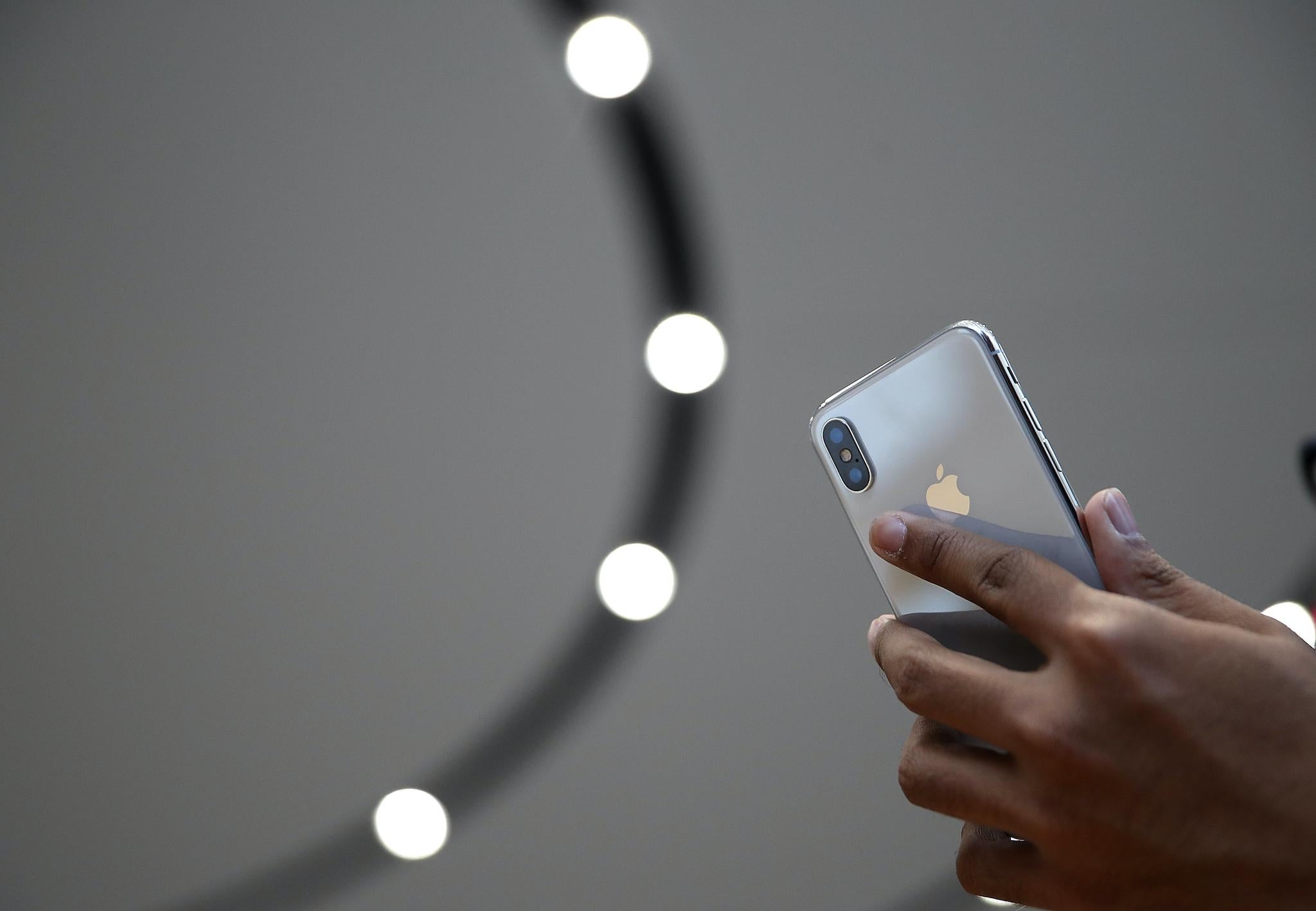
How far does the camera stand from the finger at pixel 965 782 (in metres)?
0.26

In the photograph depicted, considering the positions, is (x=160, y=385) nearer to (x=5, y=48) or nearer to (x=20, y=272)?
(x=20, y=272)

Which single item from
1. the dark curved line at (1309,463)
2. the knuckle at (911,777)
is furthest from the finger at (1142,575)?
the dark curved line at (1309,463)

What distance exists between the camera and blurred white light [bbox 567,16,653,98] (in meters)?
0.64

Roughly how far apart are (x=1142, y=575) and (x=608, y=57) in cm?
55

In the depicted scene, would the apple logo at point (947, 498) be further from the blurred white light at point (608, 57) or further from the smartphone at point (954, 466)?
the blurred white light at point (608, 57)

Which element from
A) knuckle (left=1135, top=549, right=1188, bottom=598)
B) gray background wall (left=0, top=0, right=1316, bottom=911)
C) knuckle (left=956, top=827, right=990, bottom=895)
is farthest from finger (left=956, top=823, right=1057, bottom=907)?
gray background wall (left=0, top=0, right=1316, bottom=911)

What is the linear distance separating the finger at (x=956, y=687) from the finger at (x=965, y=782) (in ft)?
0.04

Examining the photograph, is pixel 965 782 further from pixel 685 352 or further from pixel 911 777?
pixel 685 352

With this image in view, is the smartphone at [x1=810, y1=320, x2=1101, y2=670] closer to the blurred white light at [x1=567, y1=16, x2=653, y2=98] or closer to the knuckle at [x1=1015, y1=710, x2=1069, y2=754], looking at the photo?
the knuckle at [x1=1015, y1=710, x2=1069, y2=754]

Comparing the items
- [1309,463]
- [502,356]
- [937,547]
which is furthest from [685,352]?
[1309,463]

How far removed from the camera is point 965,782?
0.88 ft

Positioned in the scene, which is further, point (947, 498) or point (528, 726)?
point (528, 726)

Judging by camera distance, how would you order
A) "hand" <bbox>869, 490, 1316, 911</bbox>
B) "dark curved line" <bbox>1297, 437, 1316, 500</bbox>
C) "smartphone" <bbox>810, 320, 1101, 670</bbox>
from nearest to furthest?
"hand" <bbox>869, 490, 1316, 911</bbox>
"smartphone" <bbox>810, 320, 1101, 670</bbox>
"dark curved line" <bbox>1297, 437, 1316, 500</bbox>

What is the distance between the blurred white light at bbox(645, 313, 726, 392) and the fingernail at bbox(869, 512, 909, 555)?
39 centimetres
